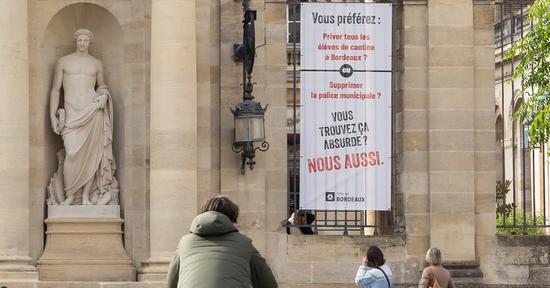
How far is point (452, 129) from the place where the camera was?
72.5 feet

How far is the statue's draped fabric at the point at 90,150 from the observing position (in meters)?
21.5

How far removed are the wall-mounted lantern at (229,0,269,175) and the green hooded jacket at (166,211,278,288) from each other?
11147mm

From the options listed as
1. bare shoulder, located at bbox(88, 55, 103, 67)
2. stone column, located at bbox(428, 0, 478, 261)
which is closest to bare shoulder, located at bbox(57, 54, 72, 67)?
bare shoulder, located at bbox(88, 55, 103, 67)

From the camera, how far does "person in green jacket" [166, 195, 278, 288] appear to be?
9922mm

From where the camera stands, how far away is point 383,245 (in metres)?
22.0

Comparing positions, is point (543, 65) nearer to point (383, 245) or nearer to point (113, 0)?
point (383, 245)

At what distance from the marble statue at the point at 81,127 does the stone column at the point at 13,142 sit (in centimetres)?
74

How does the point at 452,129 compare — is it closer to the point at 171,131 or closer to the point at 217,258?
the point at 171,131

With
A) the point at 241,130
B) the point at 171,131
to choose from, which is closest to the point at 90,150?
the point at 171,131

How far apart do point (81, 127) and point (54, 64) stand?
91 cm

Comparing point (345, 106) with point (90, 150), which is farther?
point (345, 106)

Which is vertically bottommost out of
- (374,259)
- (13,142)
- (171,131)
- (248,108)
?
(374,259)

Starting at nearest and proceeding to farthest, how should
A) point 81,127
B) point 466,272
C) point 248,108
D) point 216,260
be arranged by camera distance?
point 216,260
point 248,108
point 81,127
point 466,272

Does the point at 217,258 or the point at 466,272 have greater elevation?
the point at 217,258
